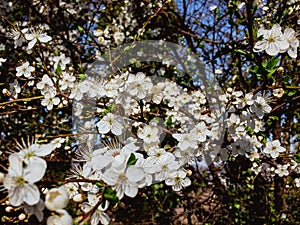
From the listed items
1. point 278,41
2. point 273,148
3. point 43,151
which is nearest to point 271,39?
point 278,41

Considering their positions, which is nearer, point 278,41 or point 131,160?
point 131,160

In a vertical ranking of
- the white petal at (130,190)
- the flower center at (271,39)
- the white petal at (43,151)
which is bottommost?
the white petal at (130,190)

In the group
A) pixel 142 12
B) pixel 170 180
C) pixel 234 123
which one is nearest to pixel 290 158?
pixel 234 123

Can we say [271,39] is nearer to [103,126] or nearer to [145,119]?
[145,119]

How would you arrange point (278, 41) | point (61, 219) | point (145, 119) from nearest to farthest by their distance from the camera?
1. point (61, 219)
2. point (278, 41)
3. point (145, 119)

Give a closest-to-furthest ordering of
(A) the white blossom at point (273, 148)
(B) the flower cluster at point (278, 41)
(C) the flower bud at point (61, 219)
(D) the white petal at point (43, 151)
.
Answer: (C) the flower bud at point (61, 219) < (D) the white petal at point (43, 151) < (B) the flower cluster at point (278, 41) < (A) the white blossom at point (273, 148)

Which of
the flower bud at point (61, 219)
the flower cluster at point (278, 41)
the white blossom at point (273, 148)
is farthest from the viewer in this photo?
the white blossom at point (273, 148)

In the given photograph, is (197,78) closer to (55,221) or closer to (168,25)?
(168,25)

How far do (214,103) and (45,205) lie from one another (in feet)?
6.02

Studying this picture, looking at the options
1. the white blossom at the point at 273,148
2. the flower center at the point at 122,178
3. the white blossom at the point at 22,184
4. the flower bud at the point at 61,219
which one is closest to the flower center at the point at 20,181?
the white blossom at the point at 22,184

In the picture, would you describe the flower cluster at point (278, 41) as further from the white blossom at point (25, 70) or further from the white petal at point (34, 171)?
the white blossom at point (25, 70)

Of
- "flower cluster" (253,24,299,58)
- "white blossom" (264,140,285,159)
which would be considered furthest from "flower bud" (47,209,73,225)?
"white blossom" (264,140,285,159)

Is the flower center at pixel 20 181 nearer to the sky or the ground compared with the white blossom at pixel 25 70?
nearer to the ground

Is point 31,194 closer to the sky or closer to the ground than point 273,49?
closer to the ground
